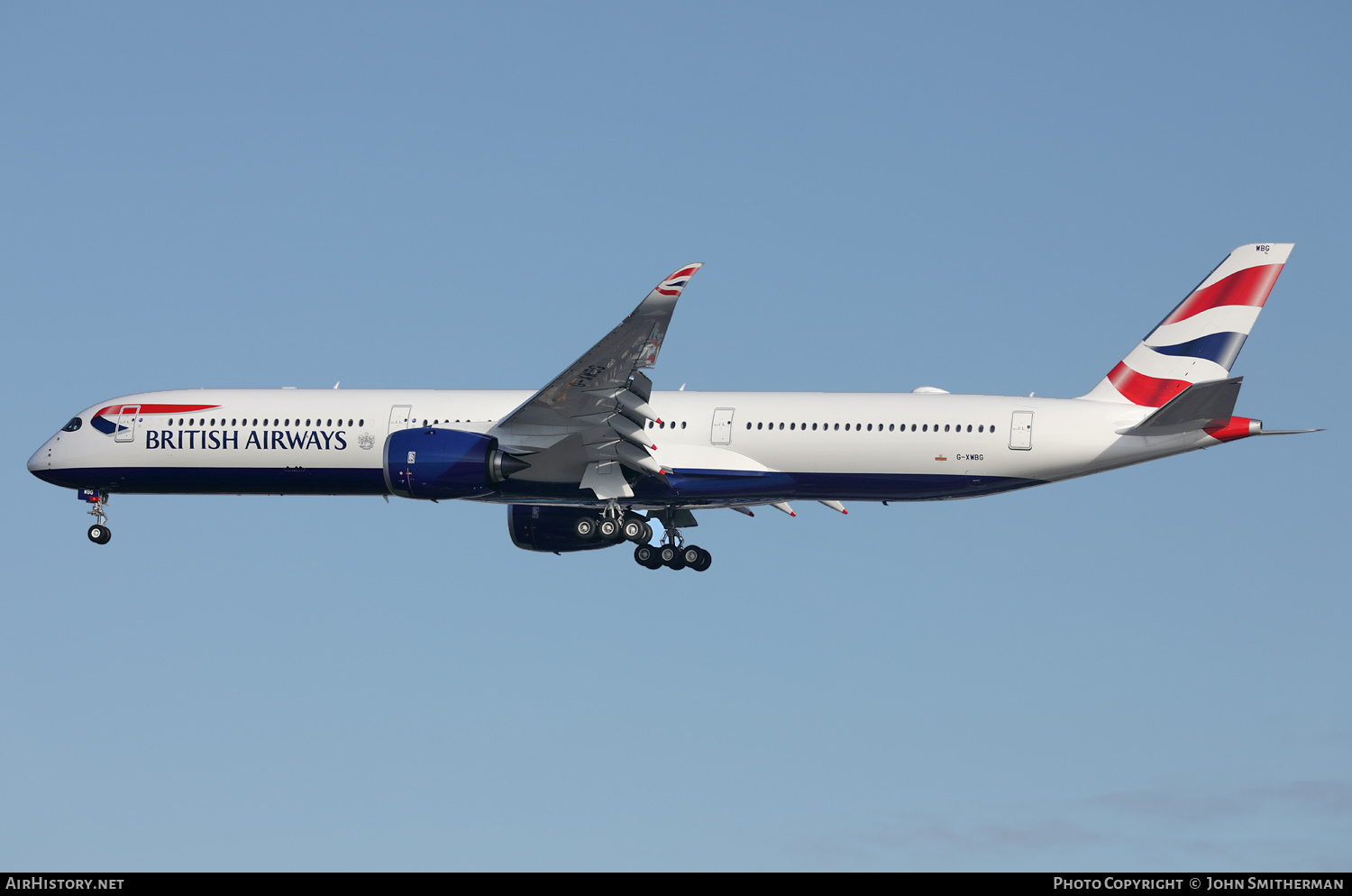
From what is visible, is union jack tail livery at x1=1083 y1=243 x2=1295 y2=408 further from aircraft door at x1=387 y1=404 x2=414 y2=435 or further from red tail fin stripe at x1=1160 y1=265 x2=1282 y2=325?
aircraft door at x1=387 y1=404 x2=414 y2=435

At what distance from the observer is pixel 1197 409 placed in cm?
4006

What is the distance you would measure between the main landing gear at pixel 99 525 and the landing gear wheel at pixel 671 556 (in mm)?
16725

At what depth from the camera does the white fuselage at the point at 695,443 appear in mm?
42125

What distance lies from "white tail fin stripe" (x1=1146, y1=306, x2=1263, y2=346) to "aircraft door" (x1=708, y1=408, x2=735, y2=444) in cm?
1203

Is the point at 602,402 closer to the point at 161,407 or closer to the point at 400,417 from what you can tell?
the point at 400,417

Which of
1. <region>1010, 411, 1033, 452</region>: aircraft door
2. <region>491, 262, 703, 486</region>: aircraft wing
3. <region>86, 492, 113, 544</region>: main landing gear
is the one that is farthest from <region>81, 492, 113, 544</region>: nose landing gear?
<region>1010, 411, 1033, 452</region>: aircraft door

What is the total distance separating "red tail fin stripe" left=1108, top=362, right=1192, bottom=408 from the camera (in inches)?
1688

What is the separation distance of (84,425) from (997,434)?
87.6 ft

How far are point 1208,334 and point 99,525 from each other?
32841mm

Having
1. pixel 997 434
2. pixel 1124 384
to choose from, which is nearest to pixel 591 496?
pixel 997 434

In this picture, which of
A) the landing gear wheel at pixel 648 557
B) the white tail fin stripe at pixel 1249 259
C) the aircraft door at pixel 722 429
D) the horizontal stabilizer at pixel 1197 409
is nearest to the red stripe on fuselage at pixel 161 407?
the landing gear wheel at pixel 648 557

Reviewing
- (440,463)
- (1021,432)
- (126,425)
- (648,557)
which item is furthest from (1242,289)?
(126,425)

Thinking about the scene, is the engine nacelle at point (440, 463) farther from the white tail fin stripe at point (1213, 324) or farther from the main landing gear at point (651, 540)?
the white tail fin stripe at point (1213, 324)

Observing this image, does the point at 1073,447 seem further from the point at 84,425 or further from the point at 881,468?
the point at 84,425
